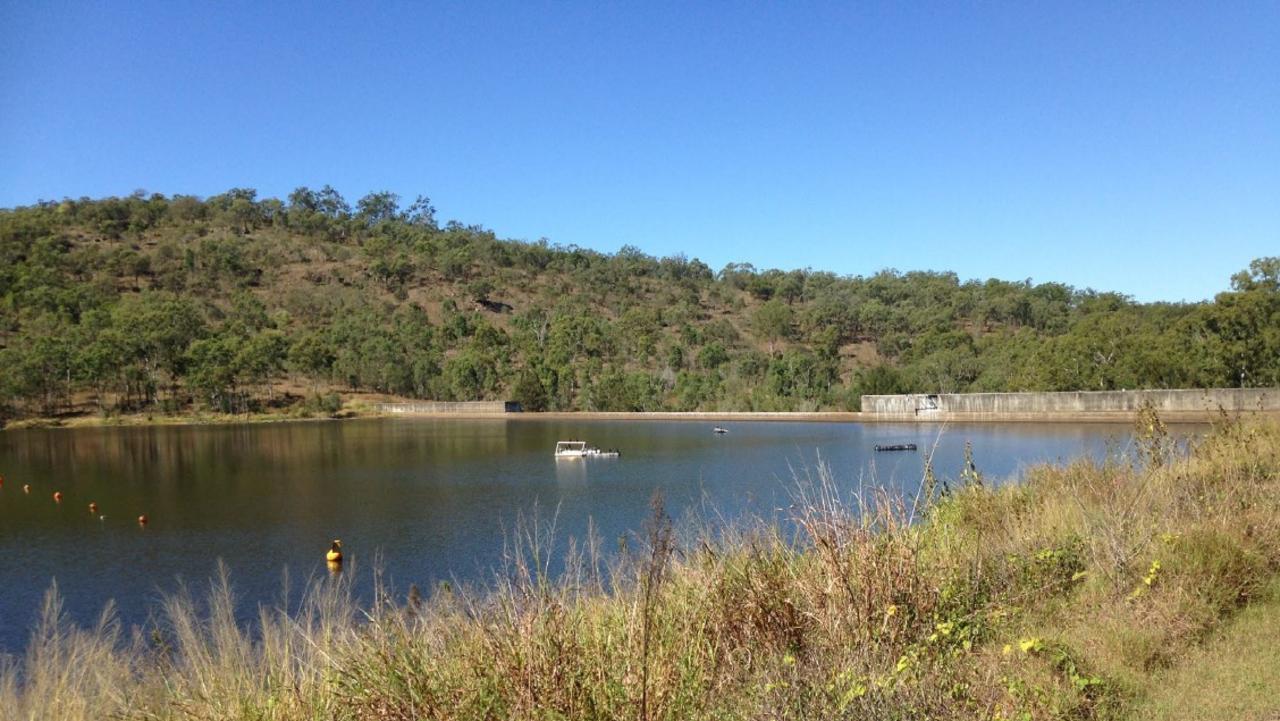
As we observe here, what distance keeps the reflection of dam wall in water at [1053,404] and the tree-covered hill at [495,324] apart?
2.50 metres

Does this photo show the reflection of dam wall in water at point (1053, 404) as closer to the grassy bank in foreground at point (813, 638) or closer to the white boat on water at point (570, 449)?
the white boat on water at point (570, 449)

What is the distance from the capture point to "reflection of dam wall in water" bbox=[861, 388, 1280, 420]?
127ft

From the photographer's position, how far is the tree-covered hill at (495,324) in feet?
179

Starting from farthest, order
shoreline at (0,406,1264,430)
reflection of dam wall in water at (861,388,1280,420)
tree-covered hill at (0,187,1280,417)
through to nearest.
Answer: tree-covered hill at (0,187,1280,417), shoreline at (0,406,1264,430), reflection of dam wall in water at (861,388,1280,420)

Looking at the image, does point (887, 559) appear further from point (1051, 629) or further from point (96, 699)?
point (96, 699)

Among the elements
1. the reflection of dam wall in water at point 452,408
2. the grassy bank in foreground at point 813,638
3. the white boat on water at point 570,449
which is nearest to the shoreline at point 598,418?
the reflection of dam wall in water at point 452,408

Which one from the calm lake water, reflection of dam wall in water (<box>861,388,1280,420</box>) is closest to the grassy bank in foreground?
Result: the calm lake water

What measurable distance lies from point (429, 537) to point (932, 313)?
87.1 meters

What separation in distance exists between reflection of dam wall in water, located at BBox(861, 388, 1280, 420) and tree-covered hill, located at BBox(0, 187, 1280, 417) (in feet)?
8.19

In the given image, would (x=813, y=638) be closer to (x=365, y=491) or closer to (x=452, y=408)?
(x=365, y=491)

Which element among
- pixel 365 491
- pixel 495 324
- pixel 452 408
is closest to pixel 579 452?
pixel 365 491

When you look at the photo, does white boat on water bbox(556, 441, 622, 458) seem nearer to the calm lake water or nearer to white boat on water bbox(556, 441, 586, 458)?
white boat on water bbox(556, 441, 586, 458)

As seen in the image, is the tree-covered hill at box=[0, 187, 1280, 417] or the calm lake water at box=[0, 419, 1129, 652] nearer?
the calm lake water at box=[0, 419, 1129, 652]

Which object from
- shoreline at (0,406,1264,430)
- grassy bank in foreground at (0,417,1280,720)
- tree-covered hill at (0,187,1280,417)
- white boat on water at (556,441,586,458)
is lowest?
white boat on water at (556,441,586,458)
